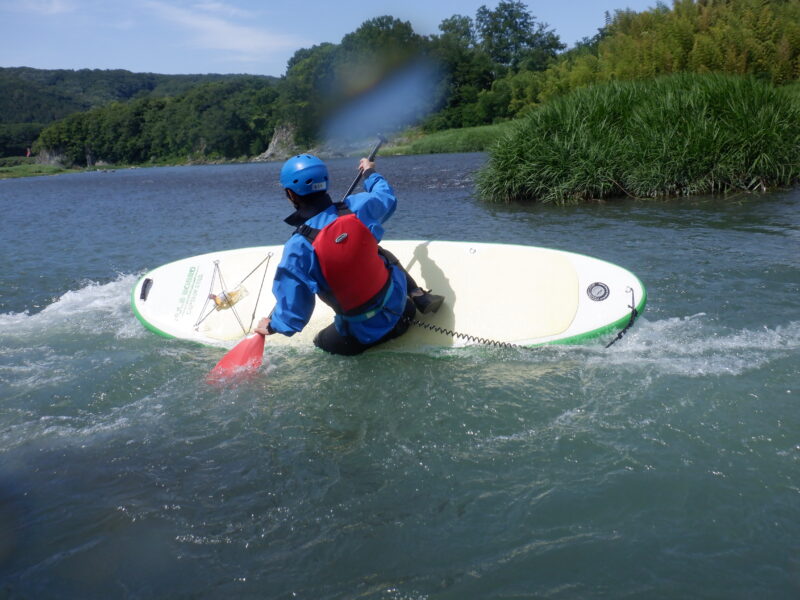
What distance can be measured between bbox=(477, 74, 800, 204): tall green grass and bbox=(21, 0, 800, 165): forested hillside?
3823mm

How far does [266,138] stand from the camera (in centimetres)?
7744

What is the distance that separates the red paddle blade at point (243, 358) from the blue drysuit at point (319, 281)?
382mm

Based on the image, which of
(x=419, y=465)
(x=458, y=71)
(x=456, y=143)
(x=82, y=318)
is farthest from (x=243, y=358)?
(x=458, y=71)

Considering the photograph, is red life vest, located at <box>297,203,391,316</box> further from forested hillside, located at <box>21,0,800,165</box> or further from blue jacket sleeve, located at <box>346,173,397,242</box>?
forested hillside, located at <box>21,0,800,165</box>

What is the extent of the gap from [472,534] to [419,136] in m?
49.0

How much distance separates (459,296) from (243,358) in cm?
184

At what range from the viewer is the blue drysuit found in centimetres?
388

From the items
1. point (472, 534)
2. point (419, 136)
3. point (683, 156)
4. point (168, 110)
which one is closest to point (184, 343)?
point (472, 534)

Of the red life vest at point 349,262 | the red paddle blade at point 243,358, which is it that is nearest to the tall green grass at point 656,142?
the red life vest at point 349,262

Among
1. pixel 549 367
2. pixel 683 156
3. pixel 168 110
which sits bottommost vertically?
pixel 549 367

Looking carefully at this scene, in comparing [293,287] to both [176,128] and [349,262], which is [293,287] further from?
[176,128]

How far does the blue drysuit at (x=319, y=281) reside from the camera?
153 inches

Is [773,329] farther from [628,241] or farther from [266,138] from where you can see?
[266,138]

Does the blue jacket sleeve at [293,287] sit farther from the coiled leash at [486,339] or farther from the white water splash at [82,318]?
the white water splash at [82,318]
